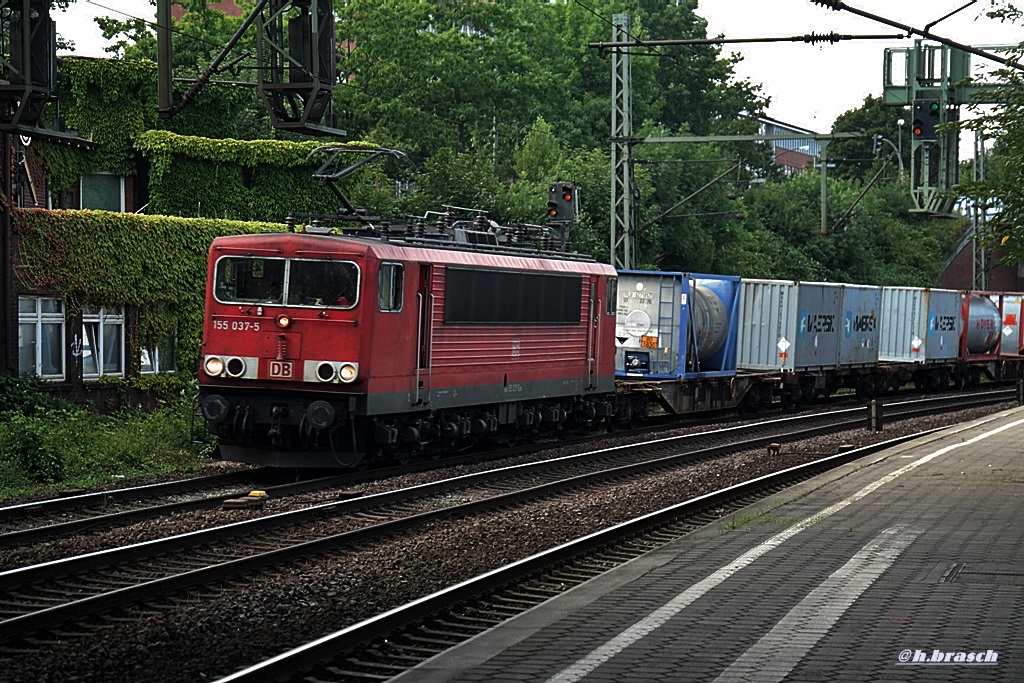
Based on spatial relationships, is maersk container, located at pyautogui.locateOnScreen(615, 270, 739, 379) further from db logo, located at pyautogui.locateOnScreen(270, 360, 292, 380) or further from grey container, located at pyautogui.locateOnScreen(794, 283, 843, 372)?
db logo, located at pyautogui.locateOnScreen(270, 360, 292, 380)

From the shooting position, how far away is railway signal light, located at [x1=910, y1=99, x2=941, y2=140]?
24.1 m

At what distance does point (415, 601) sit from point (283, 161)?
25.9 m

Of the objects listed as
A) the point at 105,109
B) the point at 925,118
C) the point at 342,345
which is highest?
the point at 105,109

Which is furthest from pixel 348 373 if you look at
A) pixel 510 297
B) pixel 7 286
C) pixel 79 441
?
pixel 7 286

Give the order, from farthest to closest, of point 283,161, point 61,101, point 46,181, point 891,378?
point 891,378
point 283,161
point 61,101
point 46,181

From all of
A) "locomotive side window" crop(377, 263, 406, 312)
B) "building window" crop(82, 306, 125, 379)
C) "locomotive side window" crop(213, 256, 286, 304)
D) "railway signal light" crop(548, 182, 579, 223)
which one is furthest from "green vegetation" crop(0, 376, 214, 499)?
"railway signal light" crop(548, 182, 579, 223)

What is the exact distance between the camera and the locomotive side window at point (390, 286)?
18.1 meters

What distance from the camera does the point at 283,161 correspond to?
34.6 meters

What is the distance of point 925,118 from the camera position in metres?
24.2

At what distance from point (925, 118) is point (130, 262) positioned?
46.3 feet

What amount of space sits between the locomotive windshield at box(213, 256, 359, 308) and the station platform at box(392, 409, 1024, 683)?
6.16 meters

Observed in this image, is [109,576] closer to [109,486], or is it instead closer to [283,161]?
[109,486]

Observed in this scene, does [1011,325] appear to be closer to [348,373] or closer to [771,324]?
[771,324]

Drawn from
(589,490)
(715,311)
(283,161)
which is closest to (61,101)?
(283,161)
